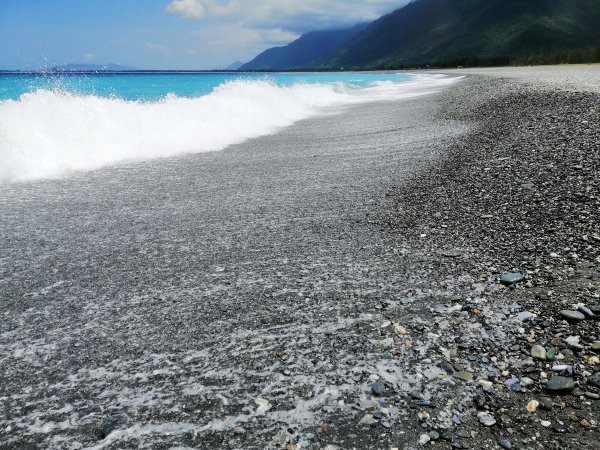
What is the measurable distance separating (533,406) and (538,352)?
59cm

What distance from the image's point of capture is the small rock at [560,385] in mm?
2808

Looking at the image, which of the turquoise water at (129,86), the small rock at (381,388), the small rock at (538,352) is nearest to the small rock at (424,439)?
the small rock at (381,388)

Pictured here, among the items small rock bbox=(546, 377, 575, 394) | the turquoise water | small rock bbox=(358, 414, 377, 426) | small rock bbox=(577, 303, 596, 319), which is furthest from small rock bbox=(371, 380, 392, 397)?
the turquoise water

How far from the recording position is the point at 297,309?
3.97 metres

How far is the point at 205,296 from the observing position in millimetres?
4242

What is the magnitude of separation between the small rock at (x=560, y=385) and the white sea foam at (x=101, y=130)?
33.6ft

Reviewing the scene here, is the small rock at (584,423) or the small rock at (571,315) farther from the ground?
the small rock at (571,315)

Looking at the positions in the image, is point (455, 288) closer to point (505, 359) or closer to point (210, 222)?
point (505, 359)

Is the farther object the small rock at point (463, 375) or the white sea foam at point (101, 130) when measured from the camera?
the white sea foam at point (101, 130)

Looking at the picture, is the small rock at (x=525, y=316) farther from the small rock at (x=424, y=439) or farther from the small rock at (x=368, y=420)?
the small rock at (x=368, y=420)

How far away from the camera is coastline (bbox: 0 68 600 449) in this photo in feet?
8.89

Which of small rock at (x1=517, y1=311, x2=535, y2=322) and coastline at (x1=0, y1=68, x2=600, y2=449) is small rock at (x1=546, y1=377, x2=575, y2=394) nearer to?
coastline at (x1=0, y1=68, x2=600, y2=449)

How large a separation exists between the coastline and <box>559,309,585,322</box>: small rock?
0.07 m

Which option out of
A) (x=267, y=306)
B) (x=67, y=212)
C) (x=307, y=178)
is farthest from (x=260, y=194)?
(x=267, y=306)
